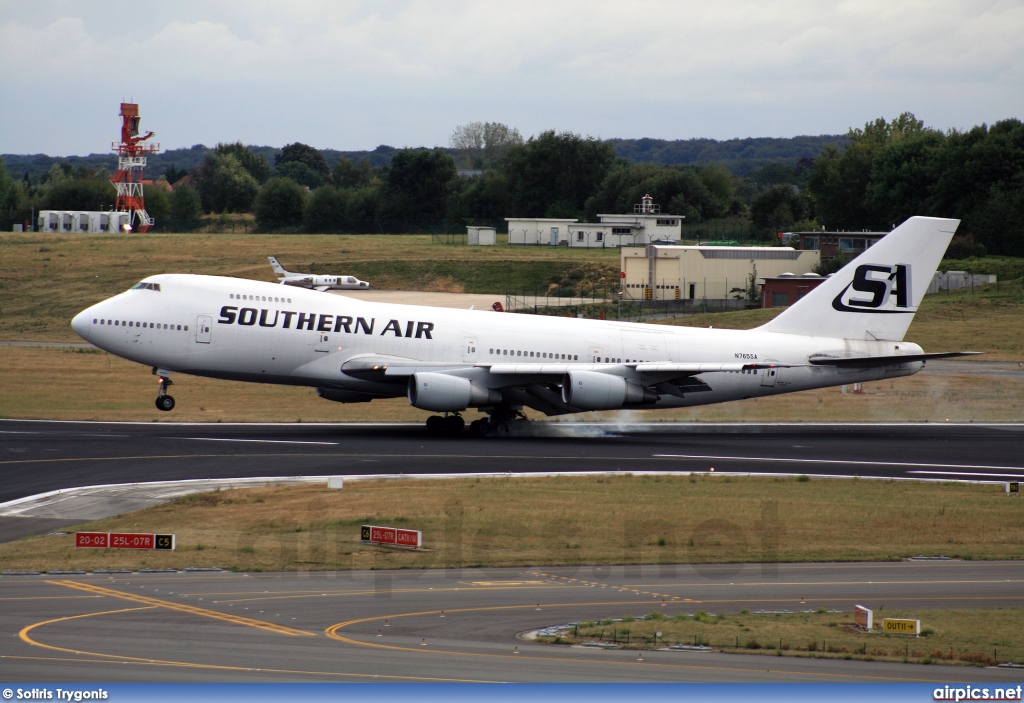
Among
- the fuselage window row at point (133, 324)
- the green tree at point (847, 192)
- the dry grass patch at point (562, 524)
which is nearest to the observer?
the dry grass patch at point (562, 524)

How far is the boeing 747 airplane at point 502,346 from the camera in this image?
41.9 metres

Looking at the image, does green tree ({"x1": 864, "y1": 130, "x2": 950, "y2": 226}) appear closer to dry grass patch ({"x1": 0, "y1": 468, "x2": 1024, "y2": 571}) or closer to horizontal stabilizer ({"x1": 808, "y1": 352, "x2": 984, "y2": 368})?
horizontal stabilizer ({"x1": 808, "y1": 352, "x2": 984, "y2": 368})

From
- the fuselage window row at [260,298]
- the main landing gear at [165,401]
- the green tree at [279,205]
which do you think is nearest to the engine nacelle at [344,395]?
the fuselage window row at [260,298]

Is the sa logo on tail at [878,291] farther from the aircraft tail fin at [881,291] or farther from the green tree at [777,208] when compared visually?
the green tree at [777,208]

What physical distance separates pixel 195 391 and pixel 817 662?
4323cm

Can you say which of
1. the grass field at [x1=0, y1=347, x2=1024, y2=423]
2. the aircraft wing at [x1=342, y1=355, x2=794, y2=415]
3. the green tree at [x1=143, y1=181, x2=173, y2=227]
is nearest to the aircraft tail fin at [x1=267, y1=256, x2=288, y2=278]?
the grass field at [x1=0, y1=347, x2=1024, y2=423]

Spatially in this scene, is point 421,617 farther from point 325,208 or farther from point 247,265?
point 325,208

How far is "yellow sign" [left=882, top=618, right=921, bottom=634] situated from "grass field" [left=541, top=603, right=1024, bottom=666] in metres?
0.16

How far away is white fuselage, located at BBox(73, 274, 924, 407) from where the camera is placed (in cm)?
4191

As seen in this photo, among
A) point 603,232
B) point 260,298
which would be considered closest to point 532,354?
point 260,298

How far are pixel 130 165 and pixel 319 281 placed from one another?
281ft

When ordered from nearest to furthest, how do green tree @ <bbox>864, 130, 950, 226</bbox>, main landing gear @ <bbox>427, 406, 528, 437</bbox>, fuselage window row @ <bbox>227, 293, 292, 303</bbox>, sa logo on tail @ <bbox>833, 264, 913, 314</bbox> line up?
fuselage window row @ <bbox>227, 293, 292, 303</bbox>
main landing gear @ <bbox>427, 406, 528, 437</bbox>
sa logo on tail @ <bbox>833, 264, 913, 314</bbox>
green tree @ <bbox>864, 130, 950, 226</bbox>

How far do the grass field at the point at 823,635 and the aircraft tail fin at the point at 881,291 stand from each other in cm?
2725

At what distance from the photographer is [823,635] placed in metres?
18.9
